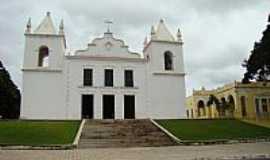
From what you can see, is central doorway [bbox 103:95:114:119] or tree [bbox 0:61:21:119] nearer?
central doorway [bbox 103:95:114:119]

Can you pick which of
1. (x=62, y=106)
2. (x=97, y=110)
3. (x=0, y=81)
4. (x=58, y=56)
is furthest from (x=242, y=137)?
(x=0, y=81)

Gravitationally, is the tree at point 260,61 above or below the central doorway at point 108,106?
above

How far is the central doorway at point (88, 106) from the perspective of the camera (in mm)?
27681

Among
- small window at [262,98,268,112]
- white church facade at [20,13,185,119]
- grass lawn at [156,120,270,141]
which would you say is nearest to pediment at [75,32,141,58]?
white church facade at [20,13,185,119]

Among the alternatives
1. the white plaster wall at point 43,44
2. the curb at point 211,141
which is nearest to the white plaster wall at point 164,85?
the white plaster wall at point 43,44

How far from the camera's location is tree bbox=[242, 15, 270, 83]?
2144cm

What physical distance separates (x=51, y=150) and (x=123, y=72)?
15901 mm

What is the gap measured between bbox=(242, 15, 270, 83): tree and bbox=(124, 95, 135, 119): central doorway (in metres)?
10.1

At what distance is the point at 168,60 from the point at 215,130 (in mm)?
12645

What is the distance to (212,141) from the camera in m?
16.5

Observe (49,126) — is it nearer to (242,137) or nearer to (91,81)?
(91,81)

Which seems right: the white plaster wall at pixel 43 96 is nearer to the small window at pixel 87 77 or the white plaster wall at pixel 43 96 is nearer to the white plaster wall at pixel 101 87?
the white plaster wall at pixel 101 87

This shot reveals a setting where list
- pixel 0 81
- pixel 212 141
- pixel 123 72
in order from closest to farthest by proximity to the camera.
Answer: pixel 212 141
pixel 123 72
pixel 0 81

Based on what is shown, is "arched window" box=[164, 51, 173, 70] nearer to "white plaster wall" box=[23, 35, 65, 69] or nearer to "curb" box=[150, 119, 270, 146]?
"white plaster wall" box=[23, 35, 65, 69]
